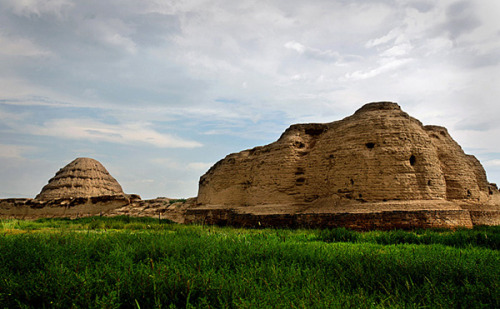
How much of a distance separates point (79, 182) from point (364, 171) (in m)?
34.1

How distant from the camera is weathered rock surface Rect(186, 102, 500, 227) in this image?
14750mm

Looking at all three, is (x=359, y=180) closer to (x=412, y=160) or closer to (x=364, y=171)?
(x=364, y=171)

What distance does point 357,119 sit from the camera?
17094mm

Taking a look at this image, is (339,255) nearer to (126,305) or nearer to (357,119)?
(126,305)

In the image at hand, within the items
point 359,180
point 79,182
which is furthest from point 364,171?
point 79,182

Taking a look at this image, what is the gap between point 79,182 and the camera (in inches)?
1501

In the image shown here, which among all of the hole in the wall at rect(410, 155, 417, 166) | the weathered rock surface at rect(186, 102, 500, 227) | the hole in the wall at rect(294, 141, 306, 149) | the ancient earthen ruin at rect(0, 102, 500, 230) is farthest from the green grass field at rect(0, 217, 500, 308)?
the hole in the wall at rect(294, 141, 306, 149)

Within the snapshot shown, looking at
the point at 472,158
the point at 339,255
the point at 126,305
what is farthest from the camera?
the point at 472,158

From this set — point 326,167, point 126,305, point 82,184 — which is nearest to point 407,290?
point 126,305

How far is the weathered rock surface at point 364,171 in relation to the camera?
14750 mm

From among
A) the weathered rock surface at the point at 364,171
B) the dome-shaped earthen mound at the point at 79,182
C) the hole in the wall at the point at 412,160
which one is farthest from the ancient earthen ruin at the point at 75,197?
the hole in the wall at the point at 412,160

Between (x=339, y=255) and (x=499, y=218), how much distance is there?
1569 cm

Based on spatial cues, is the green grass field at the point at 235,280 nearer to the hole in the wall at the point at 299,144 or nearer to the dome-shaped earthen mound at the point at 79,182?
the hole in the wall at the point at 299,144

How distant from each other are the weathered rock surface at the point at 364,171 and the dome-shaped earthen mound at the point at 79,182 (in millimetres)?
22194
